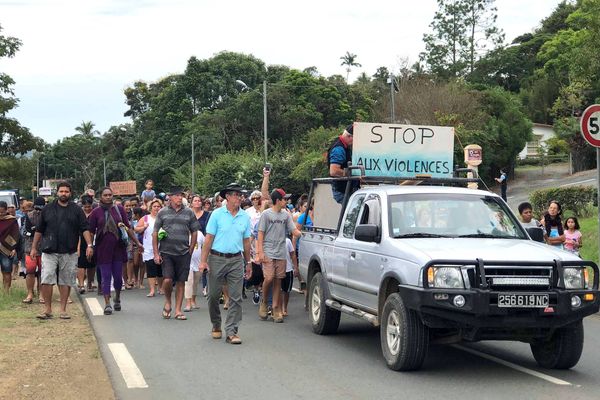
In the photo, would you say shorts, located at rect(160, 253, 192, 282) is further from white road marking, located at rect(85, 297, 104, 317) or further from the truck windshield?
the truck windshield

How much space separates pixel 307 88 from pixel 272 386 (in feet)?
181

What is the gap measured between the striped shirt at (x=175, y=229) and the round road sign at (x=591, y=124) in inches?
253

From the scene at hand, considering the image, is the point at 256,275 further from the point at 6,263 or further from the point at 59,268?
the point at 6,263

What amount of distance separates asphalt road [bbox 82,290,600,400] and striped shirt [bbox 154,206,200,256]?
121 cm

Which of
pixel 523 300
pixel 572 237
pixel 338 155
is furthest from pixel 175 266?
pixel 572 237

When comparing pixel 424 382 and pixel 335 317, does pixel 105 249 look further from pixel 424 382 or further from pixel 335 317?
pixel 424 382

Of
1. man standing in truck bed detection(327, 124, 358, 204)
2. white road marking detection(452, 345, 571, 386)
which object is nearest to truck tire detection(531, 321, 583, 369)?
white road marking detection(452, 345, 571, 386)

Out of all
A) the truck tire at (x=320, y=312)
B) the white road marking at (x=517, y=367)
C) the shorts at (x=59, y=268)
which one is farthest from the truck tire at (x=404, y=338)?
the shorts at (x=59, y=268)

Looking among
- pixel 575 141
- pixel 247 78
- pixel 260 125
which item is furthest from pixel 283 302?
pixel 247 78

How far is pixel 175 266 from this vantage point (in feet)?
41.3

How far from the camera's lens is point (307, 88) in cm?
6212

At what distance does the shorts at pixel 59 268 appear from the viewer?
1249 centimetres

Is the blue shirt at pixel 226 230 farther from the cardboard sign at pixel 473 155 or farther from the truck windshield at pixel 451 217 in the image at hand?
the cardboard sign at pixel 473 155

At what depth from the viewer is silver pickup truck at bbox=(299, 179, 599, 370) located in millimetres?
7766
